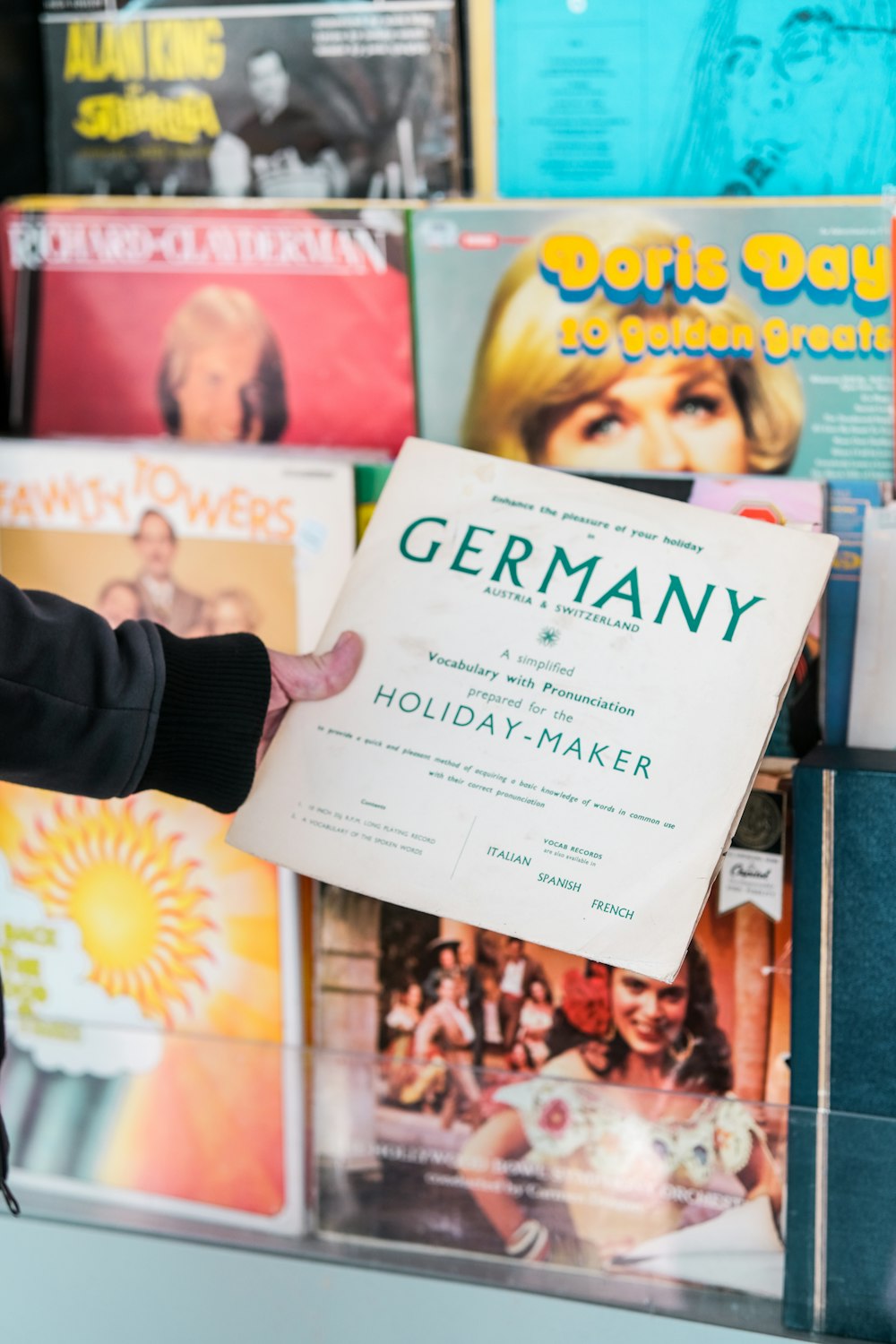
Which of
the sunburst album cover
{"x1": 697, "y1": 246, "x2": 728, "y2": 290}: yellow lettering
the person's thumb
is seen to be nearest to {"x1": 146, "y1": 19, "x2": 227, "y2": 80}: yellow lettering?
the sunburst album cover

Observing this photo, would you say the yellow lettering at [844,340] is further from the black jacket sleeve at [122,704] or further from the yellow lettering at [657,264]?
the black jacket sleeve at [122,704]

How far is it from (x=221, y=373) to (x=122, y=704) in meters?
0.41

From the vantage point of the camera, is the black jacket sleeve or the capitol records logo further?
the capitol records logo

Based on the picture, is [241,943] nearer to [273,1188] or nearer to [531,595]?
[273,1188]

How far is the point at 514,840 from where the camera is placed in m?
0.84

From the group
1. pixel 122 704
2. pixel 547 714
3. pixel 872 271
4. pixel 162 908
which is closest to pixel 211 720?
pixel 122 704

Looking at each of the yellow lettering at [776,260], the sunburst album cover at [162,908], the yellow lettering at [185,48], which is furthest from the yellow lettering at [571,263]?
the yellow lettering at [185,48]

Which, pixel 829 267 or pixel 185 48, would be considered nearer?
pixel 829 267

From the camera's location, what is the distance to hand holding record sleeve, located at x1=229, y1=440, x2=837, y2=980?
821mm

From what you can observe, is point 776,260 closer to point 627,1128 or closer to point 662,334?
point 662,334

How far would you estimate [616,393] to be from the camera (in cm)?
105

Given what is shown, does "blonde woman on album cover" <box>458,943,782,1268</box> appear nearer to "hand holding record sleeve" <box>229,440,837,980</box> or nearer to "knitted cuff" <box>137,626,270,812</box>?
"hand holding record sleeve" <box>229,440,837,980</box>

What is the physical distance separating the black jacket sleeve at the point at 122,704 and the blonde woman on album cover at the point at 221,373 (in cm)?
31

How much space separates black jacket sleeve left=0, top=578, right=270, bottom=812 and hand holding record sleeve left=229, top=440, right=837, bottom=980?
0.04 m
